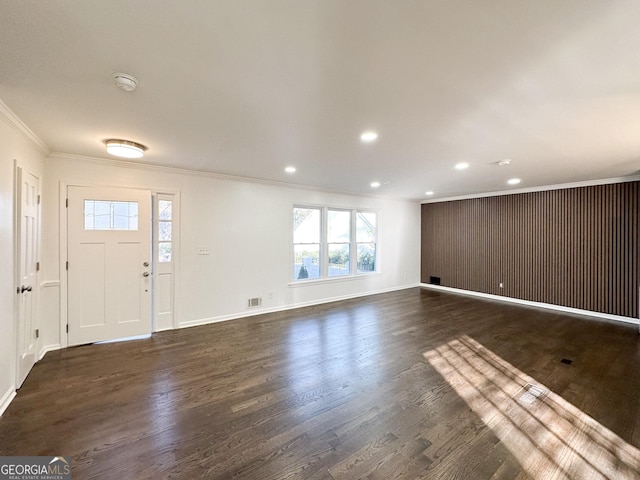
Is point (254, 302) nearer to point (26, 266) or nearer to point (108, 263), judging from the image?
point (108, 263)

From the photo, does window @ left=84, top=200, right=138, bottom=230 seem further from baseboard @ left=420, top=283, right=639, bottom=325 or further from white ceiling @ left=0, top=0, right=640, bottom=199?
baseboard @ left=420, top=283, right=639, bottom=325

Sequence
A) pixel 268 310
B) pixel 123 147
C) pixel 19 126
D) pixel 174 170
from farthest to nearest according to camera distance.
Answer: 1. pixel 268 310
2. pixel 174 170
3. pixel 123 147
4. pixel 19 126

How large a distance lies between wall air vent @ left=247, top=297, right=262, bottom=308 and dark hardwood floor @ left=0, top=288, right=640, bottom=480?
896mm

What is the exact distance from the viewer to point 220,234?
15.4ft

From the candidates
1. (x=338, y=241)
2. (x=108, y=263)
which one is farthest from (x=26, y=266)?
(x=338, y=241)

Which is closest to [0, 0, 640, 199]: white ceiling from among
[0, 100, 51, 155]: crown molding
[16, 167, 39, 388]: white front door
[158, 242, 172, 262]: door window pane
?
[0, 100, 51, 155]: crown molding

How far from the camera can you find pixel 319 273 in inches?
238

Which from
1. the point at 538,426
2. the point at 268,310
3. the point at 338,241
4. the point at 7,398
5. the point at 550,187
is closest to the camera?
the point at 538,426

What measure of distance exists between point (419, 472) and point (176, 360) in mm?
2769

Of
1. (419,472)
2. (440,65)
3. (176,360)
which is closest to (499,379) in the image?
(419,472)

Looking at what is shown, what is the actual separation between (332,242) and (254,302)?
7.16 ft

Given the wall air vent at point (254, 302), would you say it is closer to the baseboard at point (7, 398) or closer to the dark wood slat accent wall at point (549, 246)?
the baseboard at point (7, 398)

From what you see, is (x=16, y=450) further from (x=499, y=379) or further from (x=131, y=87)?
(x=499, y=379)

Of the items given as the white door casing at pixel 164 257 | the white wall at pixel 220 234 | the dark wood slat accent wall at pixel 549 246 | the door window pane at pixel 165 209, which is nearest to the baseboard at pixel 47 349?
the white wall at pixel 220 234
